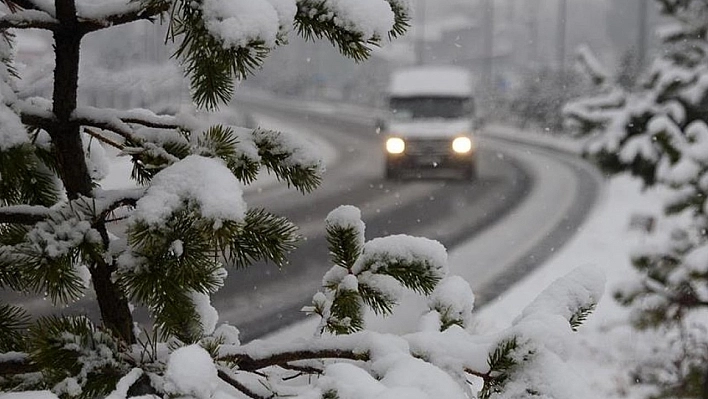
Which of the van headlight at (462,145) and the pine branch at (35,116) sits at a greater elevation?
the pine branch at (35,116)

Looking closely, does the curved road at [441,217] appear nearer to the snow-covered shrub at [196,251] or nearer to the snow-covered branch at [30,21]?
the snow-covered shrub at [196,251]

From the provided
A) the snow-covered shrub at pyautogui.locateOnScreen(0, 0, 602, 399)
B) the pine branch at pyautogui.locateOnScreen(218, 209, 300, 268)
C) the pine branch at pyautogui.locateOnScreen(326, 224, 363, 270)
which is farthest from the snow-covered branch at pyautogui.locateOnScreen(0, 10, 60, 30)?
the pine branch at pyautogui.locateOnScreen(326, 224, 363, 270)

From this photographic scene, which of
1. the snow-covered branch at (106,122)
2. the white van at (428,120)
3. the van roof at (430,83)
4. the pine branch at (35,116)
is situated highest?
the pine branch at (35,116)

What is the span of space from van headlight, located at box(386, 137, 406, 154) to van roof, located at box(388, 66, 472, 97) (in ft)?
3.06

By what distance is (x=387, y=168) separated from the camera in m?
17.7

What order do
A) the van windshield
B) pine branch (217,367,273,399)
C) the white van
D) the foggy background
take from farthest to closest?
1. the van windshield
2. the white van
3. the foggy background
4. pine branch (217,367,273,399)

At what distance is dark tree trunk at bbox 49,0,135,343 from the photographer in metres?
1.38

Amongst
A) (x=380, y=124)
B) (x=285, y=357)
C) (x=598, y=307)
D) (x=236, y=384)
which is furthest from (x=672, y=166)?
(x=380, y=124)

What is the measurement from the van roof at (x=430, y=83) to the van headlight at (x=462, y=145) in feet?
3.03

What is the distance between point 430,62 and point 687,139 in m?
59.5

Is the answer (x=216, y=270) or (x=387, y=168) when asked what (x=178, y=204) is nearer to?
(x=216, y=270)

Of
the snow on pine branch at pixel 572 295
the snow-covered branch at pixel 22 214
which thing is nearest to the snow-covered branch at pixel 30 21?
the snow-covered branch at pixel 22 214

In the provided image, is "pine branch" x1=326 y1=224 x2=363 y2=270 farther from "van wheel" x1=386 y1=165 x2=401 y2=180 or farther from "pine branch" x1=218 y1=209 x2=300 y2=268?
"van wheel" x1=386 y1=165 x2=401 y2=180

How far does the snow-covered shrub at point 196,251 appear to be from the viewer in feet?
3.81
